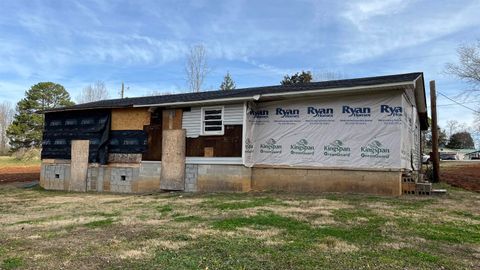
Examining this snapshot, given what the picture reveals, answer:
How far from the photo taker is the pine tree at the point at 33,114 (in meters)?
55.6

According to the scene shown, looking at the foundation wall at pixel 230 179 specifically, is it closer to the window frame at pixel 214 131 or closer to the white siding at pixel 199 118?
the window frame at pixel 214 131

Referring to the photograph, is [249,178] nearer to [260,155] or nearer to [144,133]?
[260,155]

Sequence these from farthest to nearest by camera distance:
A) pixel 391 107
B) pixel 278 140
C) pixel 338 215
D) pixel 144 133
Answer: pixel 144 133 < pixel 278 140 < pixel 391 107 < pixel 338 215

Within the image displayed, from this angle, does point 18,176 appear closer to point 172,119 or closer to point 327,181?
point 172,119

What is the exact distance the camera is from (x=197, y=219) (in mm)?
8719

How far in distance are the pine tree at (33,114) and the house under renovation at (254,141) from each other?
142 ft

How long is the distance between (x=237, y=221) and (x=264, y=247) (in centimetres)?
226

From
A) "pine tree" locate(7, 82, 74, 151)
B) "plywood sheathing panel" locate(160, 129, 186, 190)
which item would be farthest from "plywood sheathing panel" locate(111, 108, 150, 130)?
"pine tree" locate(7, 82, 74, 151)

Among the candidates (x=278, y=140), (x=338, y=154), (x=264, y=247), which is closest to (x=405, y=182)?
(x=338, y=154)

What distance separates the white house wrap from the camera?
12.7 meters

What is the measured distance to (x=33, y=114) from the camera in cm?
5634

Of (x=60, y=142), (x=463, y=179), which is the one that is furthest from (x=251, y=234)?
(x=463, y=179)

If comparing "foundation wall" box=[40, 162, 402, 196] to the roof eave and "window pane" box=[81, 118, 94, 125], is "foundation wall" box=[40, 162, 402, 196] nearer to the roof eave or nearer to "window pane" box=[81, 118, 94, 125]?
"window pane" box=[81, 118, 94, 125]

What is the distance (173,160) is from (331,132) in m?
5.96
